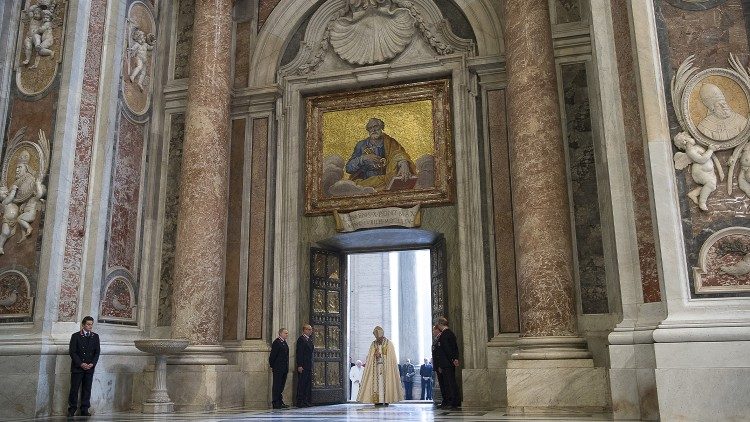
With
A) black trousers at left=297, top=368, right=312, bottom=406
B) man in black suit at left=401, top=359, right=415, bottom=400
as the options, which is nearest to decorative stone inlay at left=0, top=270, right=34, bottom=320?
black trousers at left=297, top=368, right=312, bottom=406

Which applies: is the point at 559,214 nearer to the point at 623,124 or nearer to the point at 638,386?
the point at 623,124

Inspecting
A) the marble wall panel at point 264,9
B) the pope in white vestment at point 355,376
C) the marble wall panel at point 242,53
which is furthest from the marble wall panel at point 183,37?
the pope in white vestment at point 355,376

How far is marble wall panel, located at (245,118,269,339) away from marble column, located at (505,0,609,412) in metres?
3.94

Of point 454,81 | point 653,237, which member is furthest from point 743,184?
point 454,81

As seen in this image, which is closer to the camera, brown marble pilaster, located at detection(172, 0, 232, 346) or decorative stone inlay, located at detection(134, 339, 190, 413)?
decorative stone inlay, located at detection(134, 339, 190, 413)

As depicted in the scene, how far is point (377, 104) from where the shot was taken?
11016mm

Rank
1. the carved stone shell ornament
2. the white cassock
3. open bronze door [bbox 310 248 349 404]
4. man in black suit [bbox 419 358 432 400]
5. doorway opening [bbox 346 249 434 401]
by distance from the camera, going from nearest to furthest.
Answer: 1. open bronze door [bbox 310 248 349 404]
2. the carved stone shell ornament
3. man in black suit [bbox 419 358 432 400]
4. the white cassock
5. doorway opening [bbox 346 249 434 401]

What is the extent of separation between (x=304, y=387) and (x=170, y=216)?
3.32 metres

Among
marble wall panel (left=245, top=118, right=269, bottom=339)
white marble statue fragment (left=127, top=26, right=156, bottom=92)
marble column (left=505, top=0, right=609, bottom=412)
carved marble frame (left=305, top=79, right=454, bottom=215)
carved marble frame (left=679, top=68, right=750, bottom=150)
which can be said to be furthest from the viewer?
white marble statue fragment (left=127, top=26, right=156, bottom=92)

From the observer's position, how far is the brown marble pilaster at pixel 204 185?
977 cm

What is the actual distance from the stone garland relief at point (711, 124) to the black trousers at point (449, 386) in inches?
157

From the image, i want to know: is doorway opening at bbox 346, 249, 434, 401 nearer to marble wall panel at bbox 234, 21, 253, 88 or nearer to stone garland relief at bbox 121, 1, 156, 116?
marble wall panel at bbox 234, 21, 253, 88

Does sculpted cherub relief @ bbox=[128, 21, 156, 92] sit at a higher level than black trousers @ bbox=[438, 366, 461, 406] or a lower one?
higher

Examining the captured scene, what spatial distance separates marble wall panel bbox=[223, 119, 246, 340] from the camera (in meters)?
10.5
